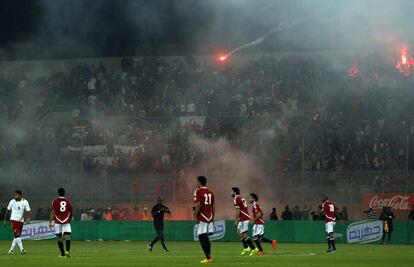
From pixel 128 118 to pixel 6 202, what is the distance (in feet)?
24.1

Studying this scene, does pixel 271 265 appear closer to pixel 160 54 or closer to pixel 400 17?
pixel 400 17

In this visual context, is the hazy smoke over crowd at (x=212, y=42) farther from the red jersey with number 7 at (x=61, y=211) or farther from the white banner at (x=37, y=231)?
the red jersey with number 7 at (x=61, y=211)

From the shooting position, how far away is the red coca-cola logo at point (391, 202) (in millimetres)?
40094

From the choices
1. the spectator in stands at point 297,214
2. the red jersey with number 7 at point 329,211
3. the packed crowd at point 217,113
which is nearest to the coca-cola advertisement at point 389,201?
the packed crowd at point 217,113

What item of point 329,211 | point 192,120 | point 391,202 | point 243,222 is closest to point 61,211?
point 243,222

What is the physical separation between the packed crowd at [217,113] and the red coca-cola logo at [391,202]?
133 centimetres

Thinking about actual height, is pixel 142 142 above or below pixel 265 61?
below

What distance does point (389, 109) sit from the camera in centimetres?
4319

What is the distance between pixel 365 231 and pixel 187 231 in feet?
25.4

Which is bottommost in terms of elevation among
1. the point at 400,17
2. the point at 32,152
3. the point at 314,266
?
the point at 314,266

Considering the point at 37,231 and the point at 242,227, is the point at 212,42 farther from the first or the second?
the point at 242,227

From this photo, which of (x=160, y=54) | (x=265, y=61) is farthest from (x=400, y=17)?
(x=160, y=54)

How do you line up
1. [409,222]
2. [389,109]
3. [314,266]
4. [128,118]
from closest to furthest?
[314,266], [409,222], [389,109], [128,118]

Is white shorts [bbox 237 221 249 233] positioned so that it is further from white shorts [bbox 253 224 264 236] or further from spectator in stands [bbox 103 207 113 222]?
spectator in stands [bbox 103 207 113 222]
